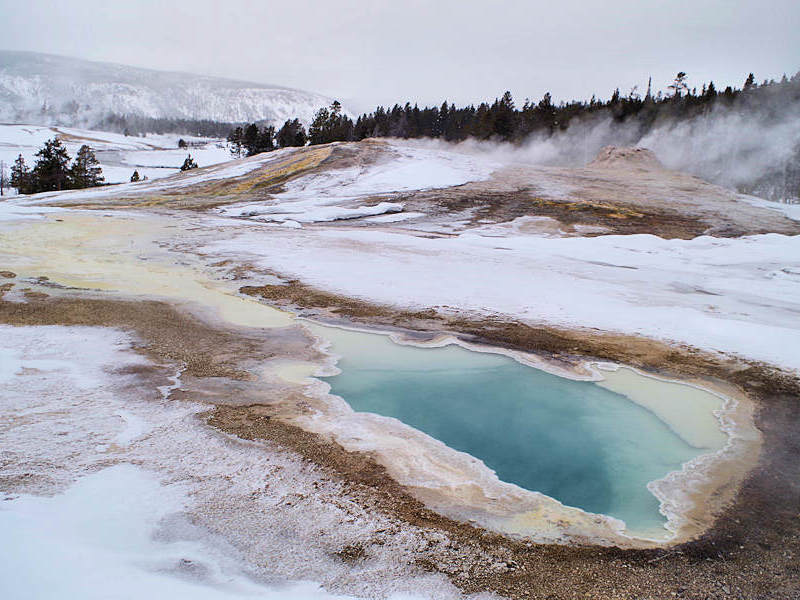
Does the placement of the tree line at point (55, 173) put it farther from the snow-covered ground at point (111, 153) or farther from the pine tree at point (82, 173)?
the snow-covered ground at point (111, 153)

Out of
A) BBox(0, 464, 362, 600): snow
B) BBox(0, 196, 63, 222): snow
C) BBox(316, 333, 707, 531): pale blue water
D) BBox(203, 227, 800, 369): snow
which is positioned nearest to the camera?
BBox(0, 464, 362, 600): snow

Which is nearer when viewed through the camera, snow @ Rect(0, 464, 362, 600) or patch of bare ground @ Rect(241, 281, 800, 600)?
snow @ Rect(0, 464, 362, 600)

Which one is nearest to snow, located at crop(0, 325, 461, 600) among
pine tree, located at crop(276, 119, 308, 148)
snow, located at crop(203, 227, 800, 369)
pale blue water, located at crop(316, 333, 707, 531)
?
pale blue water, located at crop(316, 333, 707, 531)

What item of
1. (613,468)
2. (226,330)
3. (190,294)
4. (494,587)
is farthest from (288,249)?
(494,587)

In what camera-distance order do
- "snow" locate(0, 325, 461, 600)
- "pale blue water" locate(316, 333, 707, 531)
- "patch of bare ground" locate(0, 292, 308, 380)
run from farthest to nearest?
"patch of bare ground" locate(0, 292, 308, 380), "pale blue water" locate(316, 333, 707, 531), "snow" locate(0, 325, 461, 600)

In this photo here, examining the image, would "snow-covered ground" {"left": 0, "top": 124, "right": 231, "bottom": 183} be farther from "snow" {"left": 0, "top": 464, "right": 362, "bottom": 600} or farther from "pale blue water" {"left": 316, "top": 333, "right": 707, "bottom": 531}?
"snow" {"left": 0, "top": 464, "right": 362, "bottom": 600}

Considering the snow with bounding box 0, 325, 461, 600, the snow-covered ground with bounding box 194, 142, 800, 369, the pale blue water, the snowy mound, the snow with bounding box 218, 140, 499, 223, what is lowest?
the pale blue water
